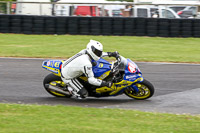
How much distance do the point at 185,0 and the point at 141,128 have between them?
1882cm

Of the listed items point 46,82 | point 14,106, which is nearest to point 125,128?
point 14,106

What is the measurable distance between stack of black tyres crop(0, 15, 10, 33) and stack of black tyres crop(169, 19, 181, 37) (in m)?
7.58

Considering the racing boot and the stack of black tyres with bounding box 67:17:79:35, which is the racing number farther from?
the stack of black tyres with bounding box 67:17:79:35

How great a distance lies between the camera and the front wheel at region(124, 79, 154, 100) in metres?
7.86

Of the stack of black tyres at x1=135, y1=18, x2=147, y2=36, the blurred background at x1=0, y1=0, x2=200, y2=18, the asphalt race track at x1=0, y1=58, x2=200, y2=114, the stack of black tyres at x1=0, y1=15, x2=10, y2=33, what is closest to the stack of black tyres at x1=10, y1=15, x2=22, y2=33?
the stack of black tyres at x1=0, y1=15, x2=10, y2=33

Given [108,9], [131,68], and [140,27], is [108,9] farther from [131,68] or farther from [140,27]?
[131,68]

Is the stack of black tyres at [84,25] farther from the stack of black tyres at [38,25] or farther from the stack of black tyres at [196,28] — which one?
the stack of black tyres at [196,28]

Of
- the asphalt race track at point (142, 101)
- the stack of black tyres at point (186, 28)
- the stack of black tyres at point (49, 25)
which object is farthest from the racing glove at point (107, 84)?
the stack of black tyres at point (49, 25)

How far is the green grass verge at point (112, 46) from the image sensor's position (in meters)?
14.0

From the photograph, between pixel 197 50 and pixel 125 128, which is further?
pixel 197 50

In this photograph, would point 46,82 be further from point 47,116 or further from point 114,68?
point 47,116

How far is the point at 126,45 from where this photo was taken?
16.3 meters

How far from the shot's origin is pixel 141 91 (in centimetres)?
802

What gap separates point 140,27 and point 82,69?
411 inches
